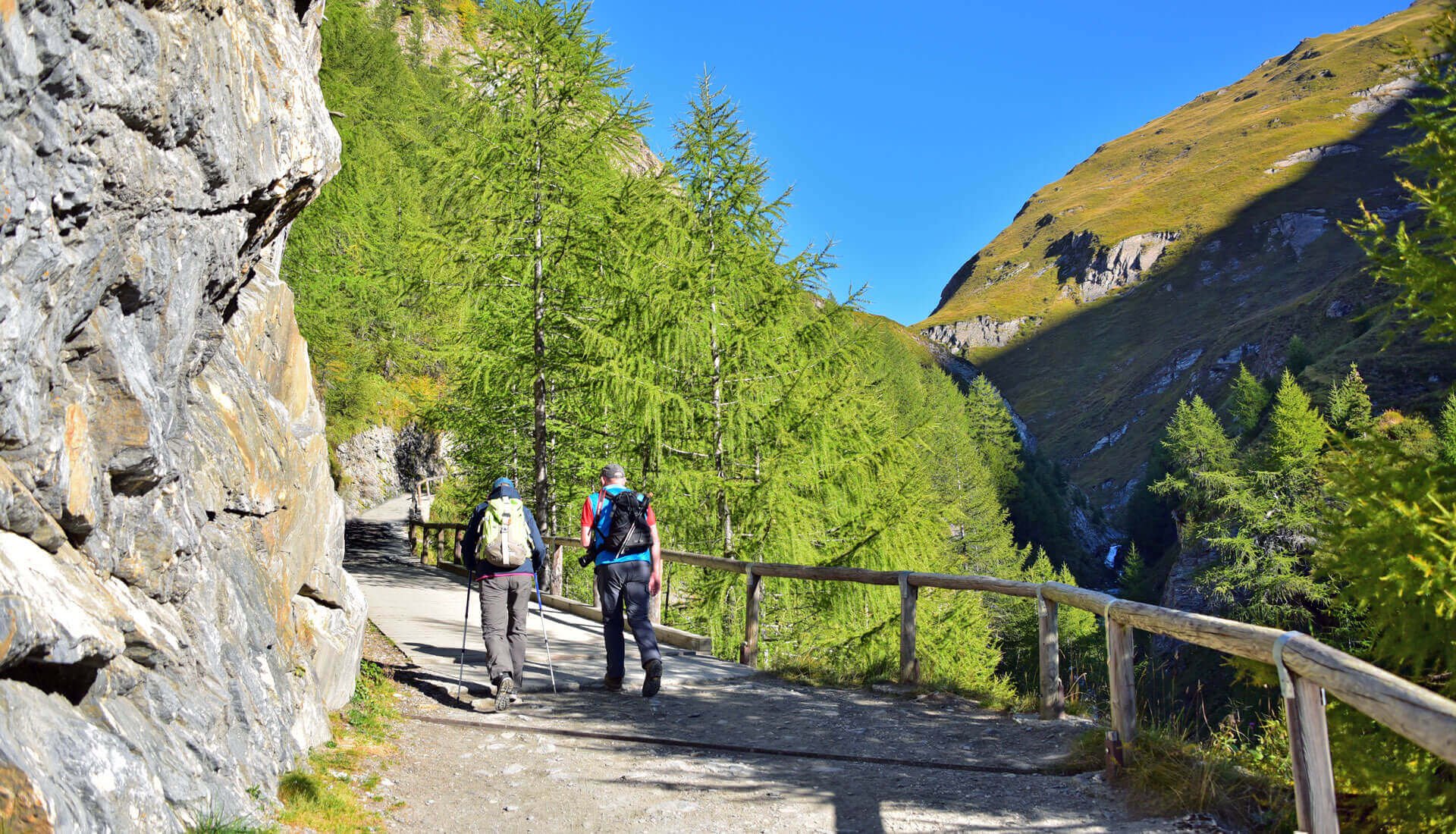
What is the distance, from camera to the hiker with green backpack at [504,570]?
813 cm

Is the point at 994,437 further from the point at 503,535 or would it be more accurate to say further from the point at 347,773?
the point at 347,773

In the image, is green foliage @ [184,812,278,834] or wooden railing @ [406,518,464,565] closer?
green foliage @ [184,812,278,834]

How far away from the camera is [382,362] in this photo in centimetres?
2750

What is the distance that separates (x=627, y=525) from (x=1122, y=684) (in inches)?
180

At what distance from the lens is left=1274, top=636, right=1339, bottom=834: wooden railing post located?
371 centimetres

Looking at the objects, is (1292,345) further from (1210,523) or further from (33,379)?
(33,379)

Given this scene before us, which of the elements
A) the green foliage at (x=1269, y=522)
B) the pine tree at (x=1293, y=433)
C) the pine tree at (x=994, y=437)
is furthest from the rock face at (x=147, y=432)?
the pine tree at (x=994, y=437)

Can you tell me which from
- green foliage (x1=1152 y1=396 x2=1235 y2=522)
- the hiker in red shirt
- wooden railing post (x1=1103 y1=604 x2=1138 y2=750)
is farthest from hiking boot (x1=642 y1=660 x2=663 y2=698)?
green foliage (x1=1152 y1=396 x2=1235 y2=522)

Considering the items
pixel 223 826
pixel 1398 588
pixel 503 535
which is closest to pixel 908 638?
pixel 503 535

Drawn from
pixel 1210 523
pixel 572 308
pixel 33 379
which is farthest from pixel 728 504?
pixel 1210 523

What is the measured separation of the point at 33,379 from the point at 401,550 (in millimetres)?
21328

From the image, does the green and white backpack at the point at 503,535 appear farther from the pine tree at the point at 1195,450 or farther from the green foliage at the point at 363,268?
the pine tree at the point at 1195,450

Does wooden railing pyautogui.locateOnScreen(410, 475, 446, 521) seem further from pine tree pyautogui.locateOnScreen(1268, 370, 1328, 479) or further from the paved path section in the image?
pine tree pyautogui.locateOnScreen(1268, 370, 1328, 479)

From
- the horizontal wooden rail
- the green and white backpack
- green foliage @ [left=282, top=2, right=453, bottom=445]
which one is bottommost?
the horizontal wooden rail
